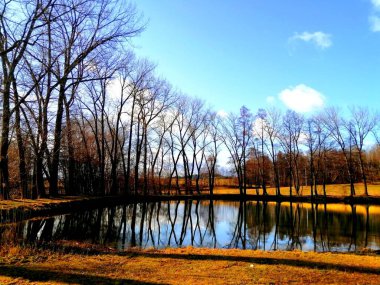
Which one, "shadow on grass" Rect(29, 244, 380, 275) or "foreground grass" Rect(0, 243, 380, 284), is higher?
"foreground grass" Rect(0, 243, 380, 284)

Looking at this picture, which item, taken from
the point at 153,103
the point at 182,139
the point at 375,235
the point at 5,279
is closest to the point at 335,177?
the point at 182,139

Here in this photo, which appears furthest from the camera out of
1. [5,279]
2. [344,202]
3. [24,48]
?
[344,202]

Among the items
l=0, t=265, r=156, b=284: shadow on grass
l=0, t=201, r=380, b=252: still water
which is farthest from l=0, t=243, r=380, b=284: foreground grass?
l=0, t=201, r=380, b=252: still water

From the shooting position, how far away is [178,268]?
24.3 feet

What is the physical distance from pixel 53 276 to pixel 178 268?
2600 mm

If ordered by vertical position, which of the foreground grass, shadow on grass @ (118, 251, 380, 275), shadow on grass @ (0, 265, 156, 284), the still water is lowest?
the still water

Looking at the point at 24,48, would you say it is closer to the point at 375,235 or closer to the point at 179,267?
the point at 179,267

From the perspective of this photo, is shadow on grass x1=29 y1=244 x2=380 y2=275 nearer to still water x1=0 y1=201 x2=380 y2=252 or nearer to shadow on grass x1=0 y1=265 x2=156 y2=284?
still water x1=0 y1=201 x2=380 y2=252

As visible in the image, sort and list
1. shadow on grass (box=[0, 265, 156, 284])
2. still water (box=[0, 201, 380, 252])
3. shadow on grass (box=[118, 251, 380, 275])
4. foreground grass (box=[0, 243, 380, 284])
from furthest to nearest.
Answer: still water (box=[0, 201, 380, 252]) → shadow on grass (box=[118, 251, 380, 275]) → foreground grass (box=[0, 243, 380, 284]) → shadow on grass (box=[0, 265, 156, 284])

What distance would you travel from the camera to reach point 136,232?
54.5ft

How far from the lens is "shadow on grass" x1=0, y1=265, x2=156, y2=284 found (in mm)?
6051

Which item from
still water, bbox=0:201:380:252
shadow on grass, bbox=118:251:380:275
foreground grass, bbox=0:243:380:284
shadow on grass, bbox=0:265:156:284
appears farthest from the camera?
still water, bbox=0:201:380:252

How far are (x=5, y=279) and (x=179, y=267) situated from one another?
347 centimetres

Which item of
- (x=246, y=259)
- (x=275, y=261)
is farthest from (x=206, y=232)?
(x=275, y=261)
